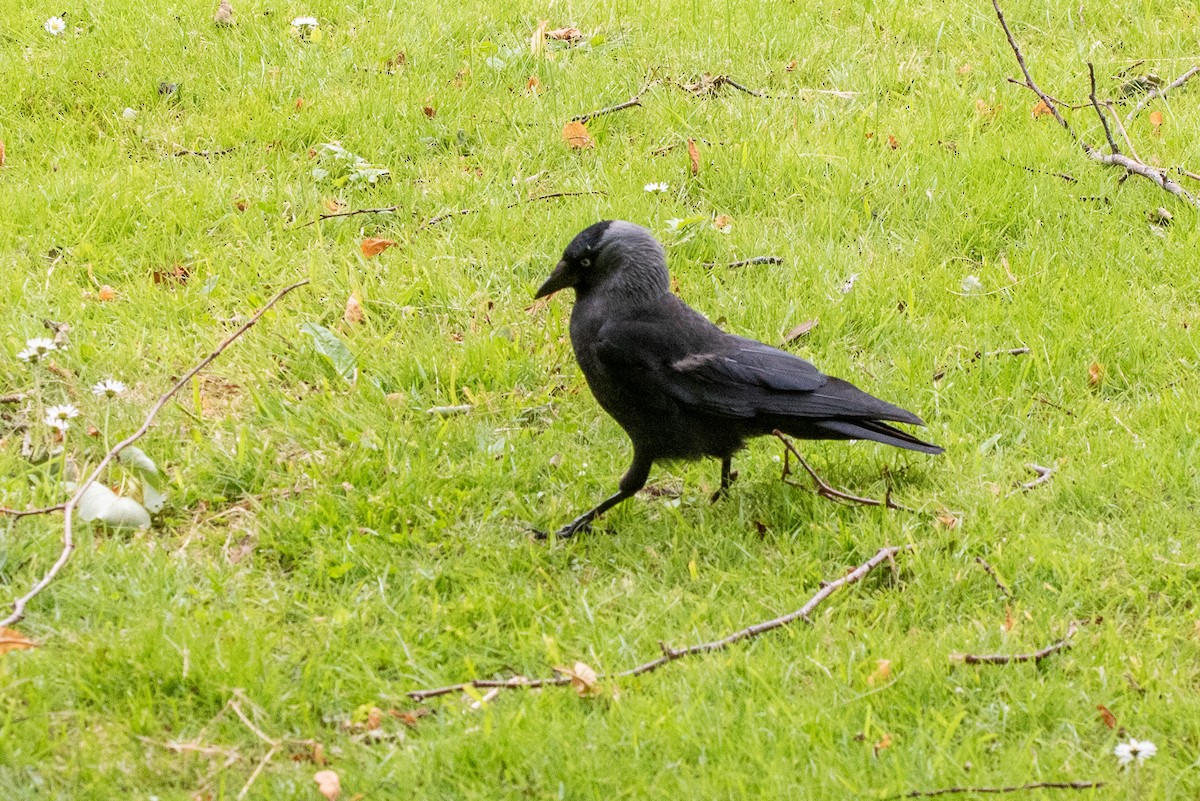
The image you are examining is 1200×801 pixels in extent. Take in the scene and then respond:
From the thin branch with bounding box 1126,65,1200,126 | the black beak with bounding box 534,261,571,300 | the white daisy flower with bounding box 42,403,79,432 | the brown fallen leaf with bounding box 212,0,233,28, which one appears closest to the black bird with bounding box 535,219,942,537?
the black beak with bounding box 534,261,571,300

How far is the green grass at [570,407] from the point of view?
2947 mm

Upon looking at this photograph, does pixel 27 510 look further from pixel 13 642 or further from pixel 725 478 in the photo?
pixel 725 478

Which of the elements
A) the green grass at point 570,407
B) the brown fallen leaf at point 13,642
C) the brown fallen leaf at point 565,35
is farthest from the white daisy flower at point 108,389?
the brown fallen leaf at point 565,35

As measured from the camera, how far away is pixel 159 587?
3.41 m

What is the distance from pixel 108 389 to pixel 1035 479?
9.87 feet

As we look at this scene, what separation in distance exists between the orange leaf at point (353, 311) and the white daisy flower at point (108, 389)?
860mm

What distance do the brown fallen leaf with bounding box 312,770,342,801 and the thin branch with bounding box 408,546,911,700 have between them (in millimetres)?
329

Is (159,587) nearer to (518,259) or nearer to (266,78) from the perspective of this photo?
(518,259)

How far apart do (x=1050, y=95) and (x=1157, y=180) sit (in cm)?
95

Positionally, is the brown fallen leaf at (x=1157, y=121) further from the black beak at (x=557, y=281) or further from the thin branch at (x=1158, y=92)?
the black beak at (x=557, y=281)

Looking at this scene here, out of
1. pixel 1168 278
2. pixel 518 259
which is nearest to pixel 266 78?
pixel 518 259

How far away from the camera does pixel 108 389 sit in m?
3.96

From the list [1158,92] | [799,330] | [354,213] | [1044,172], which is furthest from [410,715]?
[1158,92]

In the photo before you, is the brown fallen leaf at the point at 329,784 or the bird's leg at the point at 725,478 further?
the bird's leg at the point at 725,478
